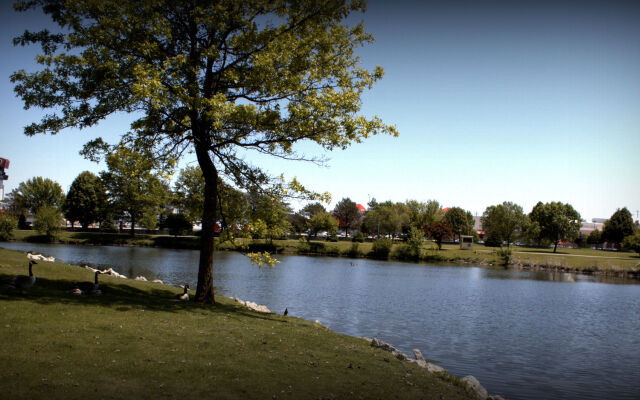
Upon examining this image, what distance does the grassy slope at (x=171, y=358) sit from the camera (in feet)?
26.9

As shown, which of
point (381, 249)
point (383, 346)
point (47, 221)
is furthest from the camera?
point (381, 249)

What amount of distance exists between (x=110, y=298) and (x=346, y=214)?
112078mm

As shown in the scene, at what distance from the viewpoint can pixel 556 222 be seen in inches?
4122

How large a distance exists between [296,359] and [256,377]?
200cm

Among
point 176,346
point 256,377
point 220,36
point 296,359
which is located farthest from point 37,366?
point 220,36

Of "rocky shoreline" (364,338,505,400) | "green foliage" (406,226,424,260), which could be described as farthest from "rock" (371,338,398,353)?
"green foliage" (406,226,424,260)

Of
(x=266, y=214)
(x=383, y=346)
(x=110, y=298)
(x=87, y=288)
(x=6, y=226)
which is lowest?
(x=383, y=346)

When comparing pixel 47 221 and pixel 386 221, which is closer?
pixel 47 221

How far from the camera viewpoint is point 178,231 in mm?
96000

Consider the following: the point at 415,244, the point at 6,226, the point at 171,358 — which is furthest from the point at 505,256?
the point at 6,226

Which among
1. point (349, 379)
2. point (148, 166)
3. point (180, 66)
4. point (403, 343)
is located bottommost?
point (403, 343)

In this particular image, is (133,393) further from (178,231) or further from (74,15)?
(178,231)

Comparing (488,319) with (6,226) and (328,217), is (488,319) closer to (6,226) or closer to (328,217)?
(6,226)

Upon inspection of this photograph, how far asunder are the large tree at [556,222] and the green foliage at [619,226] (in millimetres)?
12301
